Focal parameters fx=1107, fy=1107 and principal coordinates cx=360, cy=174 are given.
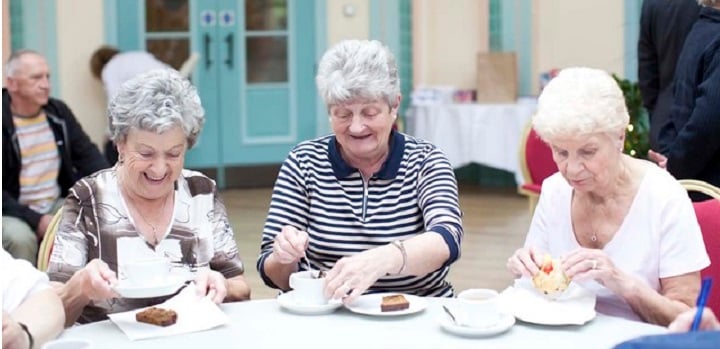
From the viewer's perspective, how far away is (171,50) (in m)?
8.98

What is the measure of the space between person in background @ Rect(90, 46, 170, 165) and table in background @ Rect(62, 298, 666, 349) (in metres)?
5.93

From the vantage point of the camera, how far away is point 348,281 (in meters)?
2.32

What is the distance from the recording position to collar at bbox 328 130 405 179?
2.78 meters

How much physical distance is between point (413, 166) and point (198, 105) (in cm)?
57

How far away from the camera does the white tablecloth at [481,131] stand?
339 inches

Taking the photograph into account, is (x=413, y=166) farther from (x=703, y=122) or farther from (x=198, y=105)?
(x=703, y=122)

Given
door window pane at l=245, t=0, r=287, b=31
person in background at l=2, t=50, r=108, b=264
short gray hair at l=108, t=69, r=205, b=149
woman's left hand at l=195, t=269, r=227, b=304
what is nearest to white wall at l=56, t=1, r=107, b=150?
door window pane at l=245, t=0, r=287, b=31

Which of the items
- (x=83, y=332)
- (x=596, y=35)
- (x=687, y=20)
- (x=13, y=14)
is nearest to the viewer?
(x=83, y=332)

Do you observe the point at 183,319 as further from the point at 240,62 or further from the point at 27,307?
the point at 240,62

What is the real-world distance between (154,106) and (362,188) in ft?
1.89

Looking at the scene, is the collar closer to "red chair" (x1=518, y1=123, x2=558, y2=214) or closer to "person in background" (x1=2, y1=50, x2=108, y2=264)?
"person in background" (x1=2, y1=50, x2=108, y2=264)

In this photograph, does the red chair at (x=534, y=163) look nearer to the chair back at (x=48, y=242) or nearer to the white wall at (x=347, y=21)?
the chair back at (x=48, y=242)

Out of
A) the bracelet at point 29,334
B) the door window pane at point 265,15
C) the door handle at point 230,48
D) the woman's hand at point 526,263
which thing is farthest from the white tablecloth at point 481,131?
the bracelet at point 29,334

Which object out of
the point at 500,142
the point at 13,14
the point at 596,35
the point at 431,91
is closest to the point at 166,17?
the point at 13,14
